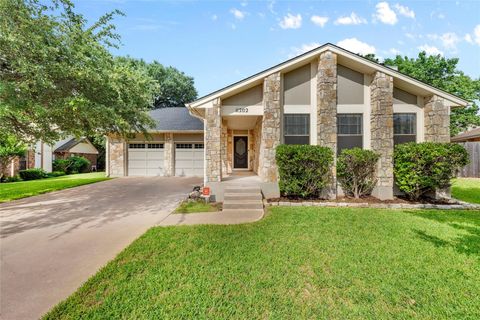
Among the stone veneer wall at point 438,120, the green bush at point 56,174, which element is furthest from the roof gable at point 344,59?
the green bush at point 56,174

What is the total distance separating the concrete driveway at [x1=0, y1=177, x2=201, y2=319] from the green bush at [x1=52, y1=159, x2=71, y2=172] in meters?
13.7

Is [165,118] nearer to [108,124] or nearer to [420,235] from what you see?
[108,124]

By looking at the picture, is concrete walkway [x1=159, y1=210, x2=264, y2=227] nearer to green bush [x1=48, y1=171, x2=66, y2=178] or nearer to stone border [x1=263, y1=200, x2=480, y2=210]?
stone border [x1=263, y1=200, x2=480, y2=210]

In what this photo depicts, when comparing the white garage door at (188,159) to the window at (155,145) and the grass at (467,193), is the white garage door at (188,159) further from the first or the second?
the grass at (467,193)

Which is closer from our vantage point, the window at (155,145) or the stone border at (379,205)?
the stone border at (379,205)

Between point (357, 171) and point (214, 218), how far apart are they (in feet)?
18.4

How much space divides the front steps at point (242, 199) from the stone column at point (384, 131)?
4.59 m

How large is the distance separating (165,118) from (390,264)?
16.6 m

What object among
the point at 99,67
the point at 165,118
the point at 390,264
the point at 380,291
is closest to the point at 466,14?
the point at 390,264

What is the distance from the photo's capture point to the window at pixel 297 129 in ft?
27.0

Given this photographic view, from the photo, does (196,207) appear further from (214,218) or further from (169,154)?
(169,154)

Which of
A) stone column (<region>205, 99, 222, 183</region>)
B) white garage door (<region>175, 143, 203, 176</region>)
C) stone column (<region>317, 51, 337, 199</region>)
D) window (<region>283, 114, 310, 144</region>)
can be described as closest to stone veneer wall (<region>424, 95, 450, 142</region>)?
stone column (<region>317, 51, 337, 199</region>)

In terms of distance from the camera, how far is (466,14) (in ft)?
27.9

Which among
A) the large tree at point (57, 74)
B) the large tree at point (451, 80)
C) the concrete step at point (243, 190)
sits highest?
the large tree at point (451, 80)
